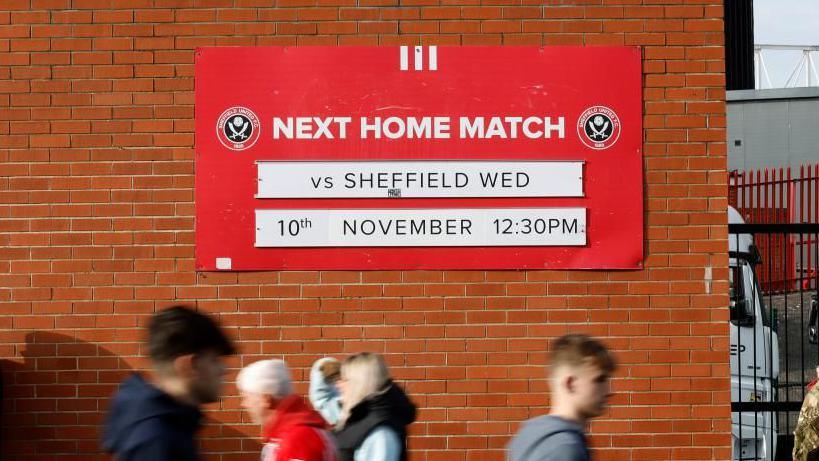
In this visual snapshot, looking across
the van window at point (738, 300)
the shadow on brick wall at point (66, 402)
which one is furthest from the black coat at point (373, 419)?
the van window at point (738, 300)

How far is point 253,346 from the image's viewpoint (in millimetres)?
7047

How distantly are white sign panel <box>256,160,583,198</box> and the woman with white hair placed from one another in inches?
96.3

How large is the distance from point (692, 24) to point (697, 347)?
2.10 m

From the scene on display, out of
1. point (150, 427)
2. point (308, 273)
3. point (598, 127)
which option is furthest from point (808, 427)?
point (150, 427)

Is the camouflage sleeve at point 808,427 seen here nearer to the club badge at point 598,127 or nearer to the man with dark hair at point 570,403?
the club badge at point 598,127

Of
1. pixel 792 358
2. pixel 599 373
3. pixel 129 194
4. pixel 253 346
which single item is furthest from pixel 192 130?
pixel 792 358

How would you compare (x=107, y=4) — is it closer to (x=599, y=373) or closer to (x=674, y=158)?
(x=674, y=158)

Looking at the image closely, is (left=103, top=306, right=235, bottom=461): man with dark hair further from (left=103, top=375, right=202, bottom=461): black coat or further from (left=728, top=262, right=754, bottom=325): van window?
(left=728, top=262, right=754, bottom=325): van window

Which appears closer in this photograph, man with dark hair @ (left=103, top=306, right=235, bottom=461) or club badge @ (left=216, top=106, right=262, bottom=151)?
man with dark hair @ (left=103, top=306, right=235, bottom=461)

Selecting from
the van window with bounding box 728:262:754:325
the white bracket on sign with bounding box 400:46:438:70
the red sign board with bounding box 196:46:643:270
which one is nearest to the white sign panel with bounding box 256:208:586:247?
the red sign board with bounding box 196:46:643:270

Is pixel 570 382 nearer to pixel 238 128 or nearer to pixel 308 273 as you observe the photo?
pixel 308 273

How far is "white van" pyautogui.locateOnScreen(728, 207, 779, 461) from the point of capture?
862 cm

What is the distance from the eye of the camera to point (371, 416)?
4512 mm

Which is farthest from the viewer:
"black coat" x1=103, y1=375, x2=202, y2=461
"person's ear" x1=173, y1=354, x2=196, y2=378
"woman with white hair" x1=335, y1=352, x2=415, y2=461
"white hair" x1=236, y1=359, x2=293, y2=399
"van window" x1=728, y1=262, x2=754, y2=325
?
"van window" x1=728, y1=262, x2=754, y2=325
